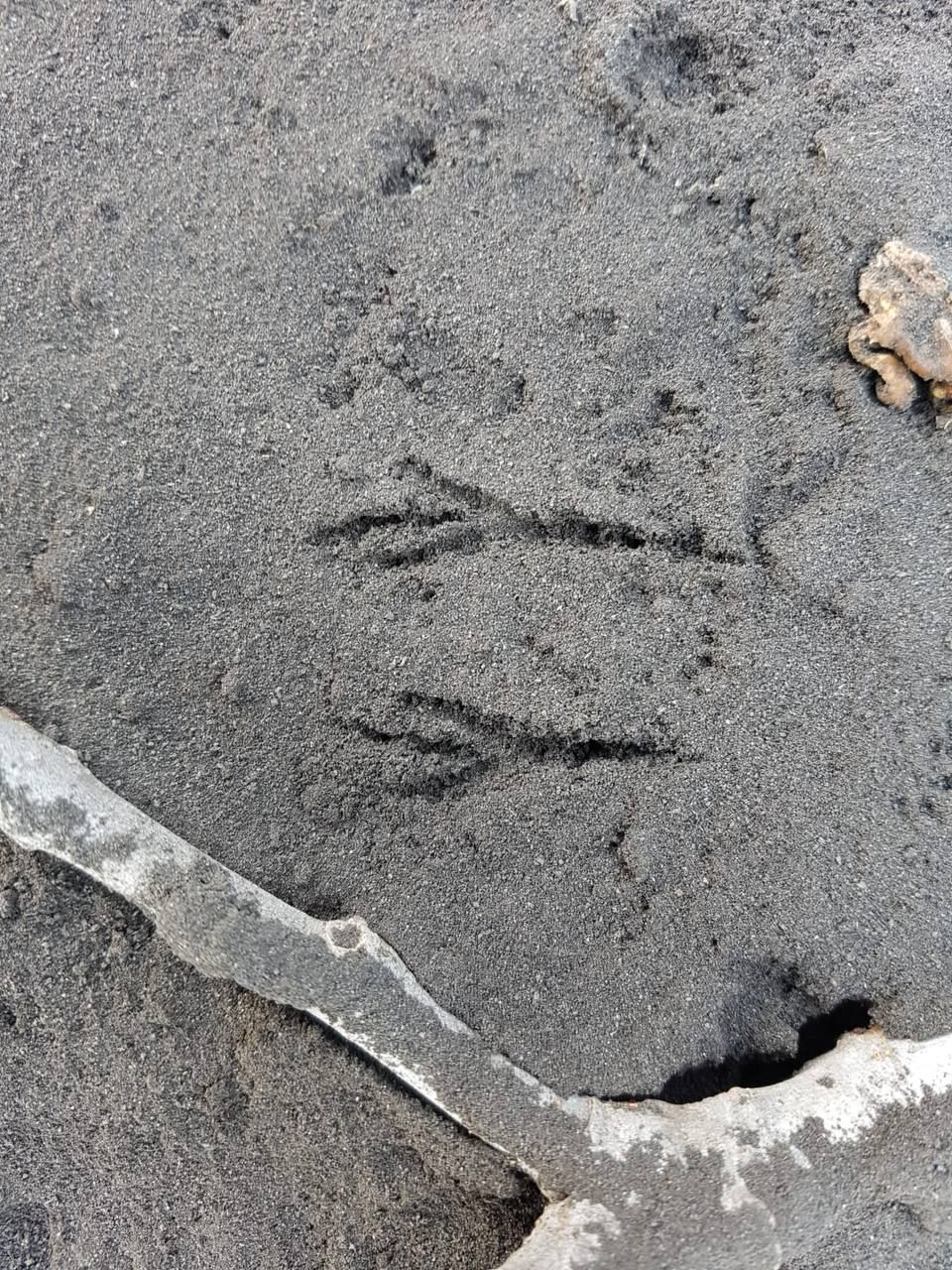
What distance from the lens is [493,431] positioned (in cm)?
144

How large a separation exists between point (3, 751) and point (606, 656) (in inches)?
40.9

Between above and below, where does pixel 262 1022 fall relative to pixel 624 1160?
below

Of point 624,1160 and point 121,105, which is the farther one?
point 121,105

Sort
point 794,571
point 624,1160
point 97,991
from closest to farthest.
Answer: point 624,1160 → point 794,571 → point 97,991

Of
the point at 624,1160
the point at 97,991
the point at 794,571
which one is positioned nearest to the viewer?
the point at 624,1160

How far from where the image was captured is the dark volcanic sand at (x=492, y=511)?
4.58ft

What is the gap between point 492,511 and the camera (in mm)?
1443

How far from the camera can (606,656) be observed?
4.62ft

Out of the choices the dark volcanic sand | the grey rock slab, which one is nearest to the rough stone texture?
the dark volcanic sand

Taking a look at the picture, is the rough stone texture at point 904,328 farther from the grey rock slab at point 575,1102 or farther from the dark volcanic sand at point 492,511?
the grey rock slab at point 575,1102

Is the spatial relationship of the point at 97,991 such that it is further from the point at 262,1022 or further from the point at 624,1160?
the point at 624,1160

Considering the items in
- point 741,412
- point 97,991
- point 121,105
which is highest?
point 121,105

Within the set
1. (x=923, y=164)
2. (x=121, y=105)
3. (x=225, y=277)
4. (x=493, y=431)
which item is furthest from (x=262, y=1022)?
(x=923, y=164)

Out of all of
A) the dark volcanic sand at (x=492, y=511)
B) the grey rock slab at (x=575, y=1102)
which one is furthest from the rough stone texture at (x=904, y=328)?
the grey rock slab at (x=575, y=1102)
